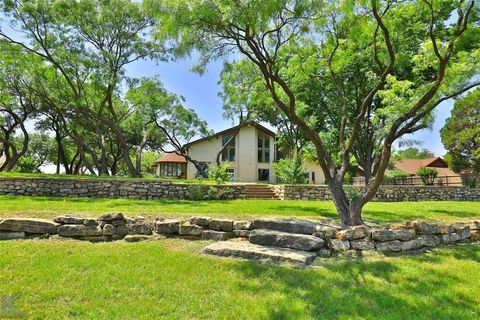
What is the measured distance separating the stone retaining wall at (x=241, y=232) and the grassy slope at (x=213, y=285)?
398 millimetres

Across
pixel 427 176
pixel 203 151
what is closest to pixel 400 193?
pixel 427 176

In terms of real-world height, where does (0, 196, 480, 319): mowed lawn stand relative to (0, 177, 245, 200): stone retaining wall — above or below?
below

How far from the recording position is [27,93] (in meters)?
20.0

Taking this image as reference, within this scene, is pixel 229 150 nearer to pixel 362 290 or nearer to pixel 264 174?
pixel 264 174

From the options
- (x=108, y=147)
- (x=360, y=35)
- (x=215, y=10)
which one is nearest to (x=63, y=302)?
(x=215, y=10)

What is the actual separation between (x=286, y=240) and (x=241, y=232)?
100 centimetres

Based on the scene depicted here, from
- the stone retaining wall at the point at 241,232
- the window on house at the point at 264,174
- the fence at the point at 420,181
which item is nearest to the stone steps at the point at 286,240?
the stone retaining wall at the point at 241,232

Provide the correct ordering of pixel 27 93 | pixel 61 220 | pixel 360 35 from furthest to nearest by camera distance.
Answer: pixel 27 93 → pixel 360 35 → pixel 61 220

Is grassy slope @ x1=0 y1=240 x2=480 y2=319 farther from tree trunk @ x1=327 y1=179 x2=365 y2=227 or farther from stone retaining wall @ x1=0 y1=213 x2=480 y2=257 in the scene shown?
tree trunk @ x1=327 y1=179 x2=365 y2=227

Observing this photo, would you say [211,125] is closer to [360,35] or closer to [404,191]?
[404,191]

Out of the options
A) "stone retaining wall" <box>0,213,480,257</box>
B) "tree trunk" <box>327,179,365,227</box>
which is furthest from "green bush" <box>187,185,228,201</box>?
"tree trunk" <box>327,179,365,227</box>

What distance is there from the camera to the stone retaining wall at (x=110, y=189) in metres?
11.8

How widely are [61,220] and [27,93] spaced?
18744mm

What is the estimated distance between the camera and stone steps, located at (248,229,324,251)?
535 centimetres
